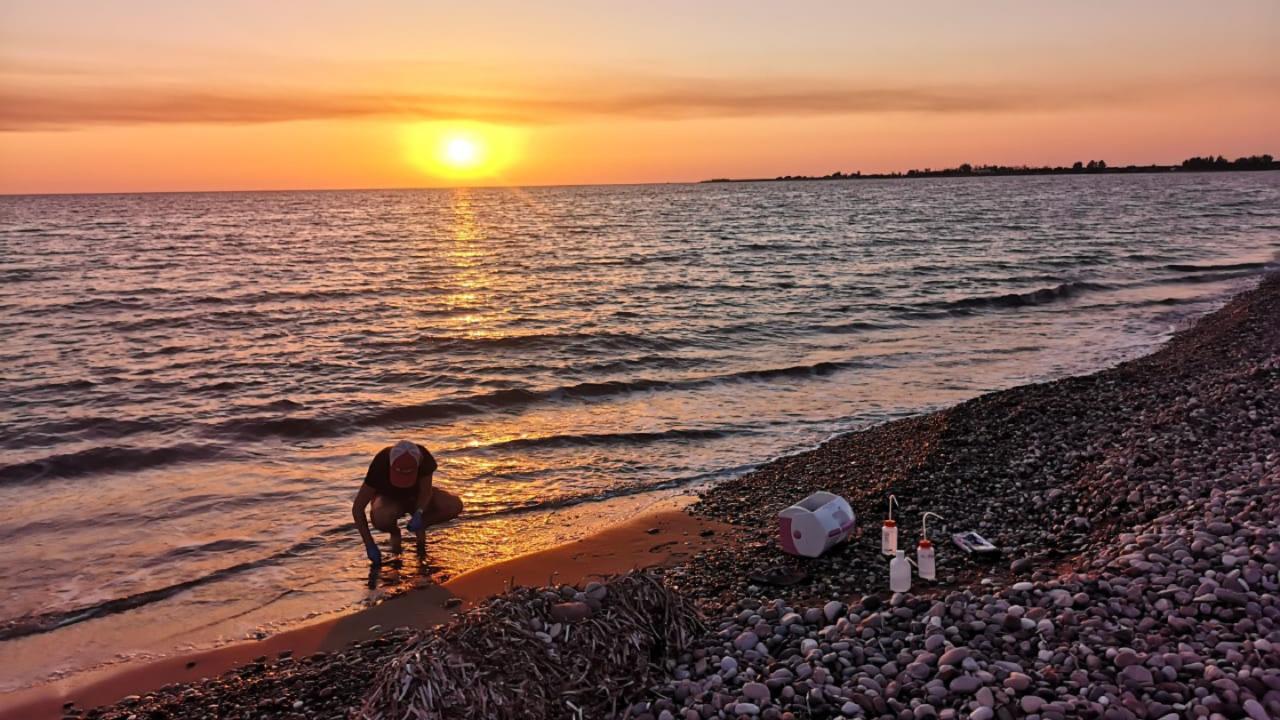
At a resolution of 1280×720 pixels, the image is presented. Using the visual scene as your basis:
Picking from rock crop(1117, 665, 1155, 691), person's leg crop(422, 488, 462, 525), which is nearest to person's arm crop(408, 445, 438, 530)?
person's leg crop(422, 488, 462, 525)

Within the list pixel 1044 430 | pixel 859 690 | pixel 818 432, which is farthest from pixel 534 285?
pixel 859 690

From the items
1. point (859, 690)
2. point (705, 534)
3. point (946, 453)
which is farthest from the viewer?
point (946, 453)

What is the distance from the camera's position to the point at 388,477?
9.44 meters

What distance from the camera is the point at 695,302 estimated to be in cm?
2894

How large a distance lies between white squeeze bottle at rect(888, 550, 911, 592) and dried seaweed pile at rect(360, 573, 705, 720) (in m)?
1.96

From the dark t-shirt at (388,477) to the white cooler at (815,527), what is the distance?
4.11 metres

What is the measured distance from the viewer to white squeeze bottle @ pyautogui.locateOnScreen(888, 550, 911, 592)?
274 inches

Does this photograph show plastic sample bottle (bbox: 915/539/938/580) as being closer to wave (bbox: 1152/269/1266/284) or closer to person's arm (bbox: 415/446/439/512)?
person's arm (bbox: 415/446/439/512)

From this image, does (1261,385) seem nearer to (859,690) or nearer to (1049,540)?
(1049,540)

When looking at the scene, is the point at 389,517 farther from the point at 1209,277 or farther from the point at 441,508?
the point at 1209,277

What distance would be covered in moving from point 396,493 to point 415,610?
179cm

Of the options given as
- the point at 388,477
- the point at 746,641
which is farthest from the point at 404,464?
the point at 746,641

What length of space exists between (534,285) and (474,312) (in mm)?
6964

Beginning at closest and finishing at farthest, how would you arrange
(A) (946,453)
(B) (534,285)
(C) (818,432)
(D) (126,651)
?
(D) (126,651), (A) (946,453), (C) (818,432), (B) (534,285)
